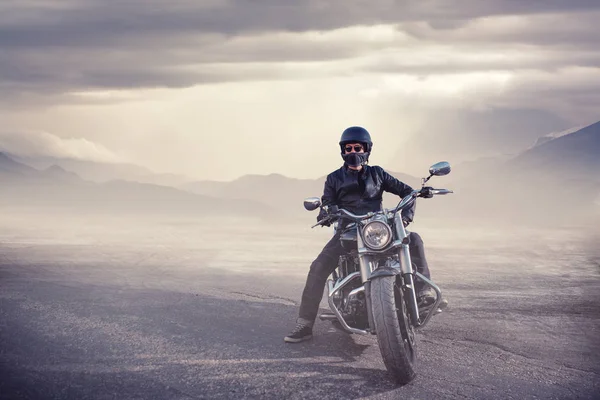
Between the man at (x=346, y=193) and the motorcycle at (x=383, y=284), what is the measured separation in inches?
7.4

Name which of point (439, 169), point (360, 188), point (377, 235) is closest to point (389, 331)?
point (377, 235)

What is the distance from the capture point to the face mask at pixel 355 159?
649cm

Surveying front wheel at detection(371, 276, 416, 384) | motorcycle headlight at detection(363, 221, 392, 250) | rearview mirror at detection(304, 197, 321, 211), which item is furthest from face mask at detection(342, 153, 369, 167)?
front wheel at detection(371, 276, 416, 384)

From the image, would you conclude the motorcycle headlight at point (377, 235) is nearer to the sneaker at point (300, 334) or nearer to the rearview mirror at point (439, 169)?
the rearview mirror at point (439, 169)

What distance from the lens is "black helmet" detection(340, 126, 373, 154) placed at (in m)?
6.49

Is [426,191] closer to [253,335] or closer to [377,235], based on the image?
[377,235]

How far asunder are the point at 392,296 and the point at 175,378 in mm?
1821

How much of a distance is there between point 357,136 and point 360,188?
0.49m

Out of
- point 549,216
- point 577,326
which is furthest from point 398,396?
point 549,216

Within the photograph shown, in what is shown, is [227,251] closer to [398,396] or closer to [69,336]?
[69,336]

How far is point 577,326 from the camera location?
747 cm

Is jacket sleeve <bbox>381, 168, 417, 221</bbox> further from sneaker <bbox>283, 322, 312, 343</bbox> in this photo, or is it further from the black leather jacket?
sneaker <bbox>283, 322, 312, 343</bbox>

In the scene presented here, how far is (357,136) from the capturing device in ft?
21.3

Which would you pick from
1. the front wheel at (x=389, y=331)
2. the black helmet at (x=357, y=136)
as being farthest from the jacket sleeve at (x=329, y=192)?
the front wheel at (x=389, y=331)
